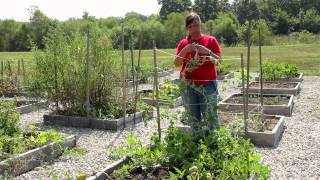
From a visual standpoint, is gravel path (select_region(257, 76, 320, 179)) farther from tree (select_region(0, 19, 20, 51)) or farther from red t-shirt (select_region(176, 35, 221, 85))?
tree (select_region(0, 19, 20, 51))

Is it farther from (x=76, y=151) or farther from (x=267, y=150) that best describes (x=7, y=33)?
(x=267, y=150)

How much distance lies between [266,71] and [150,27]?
28555 mm

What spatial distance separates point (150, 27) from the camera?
39.7m

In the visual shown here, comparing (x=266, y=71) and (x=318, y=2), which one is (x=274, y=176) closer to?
(x=266, y=71)

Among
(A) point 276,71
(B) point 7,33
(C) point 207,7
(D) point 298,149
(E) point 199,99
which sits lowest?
(D) point 298,149

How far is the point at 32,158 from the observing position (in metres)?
5.12

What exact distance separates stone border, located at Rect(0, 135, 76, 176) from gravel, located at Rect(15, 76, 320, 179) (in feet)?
0.25

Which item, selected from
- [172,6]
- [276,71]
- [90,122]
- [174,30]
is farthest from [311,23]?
[90,122]

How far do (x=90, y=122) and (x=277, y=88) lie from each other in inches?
198

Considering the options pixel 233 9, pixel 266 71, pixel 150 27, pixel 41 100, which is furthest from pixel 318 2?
pixel 41 100

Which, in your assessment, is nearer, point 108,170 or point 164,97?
point 108,170

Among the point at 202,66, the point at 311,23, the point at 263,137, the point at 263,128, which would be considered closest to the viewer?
the point at 202,66

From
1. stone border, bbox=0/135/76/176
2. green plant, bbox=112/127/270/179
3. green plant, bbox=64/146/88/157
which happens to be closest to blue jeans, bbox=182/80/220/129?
green plant, bbox=112/127/270/179

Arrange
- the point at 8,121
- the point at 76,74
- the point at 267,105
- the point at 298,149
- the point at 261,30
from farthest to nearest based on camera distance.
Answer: the point at 261,30 → the point at 267,105 → the point at 76,74 → the point at 298,149 → the point at 8,121
